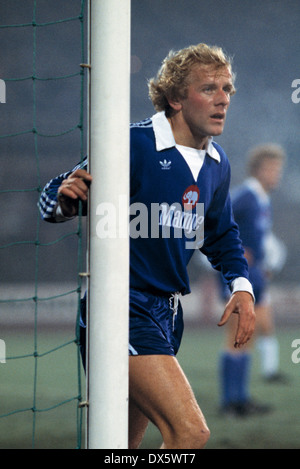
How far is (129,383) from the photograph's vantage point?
5.77ft

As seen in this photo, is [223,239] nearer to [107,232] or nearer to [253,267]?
[107,232]

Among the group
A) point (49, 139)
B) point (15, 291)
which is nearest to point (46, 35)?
point (49, 139)

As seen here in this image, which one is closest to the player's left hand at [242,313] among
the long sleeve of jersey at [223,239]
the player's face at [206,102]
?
the long sleeve of jersey at [223,239]

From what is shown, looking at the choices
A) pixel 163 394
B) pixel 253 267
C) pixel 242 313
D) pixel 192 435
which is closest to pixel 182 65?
pixel 242 313

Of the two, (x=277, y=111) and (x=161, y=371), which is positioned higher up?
(x=277, y=111)

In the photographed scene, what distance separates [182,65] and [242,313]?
800 millimetres

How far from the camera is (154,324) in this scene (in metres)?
1.87

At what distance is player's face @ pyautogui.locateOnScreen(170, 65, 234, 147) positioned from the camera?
1.96 meters

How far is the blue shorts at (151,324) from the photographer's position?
1.80 m

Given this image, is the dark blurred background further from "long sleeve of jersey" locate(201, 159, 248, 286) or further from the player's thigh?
the player's thigh

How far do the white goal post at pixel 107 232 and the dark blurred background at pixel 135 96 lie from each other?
7.82 meters

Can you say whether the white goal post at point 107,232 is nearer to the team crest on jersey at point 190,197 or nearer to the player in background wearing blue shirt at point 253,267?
the team crest on jersey at point 190,197
